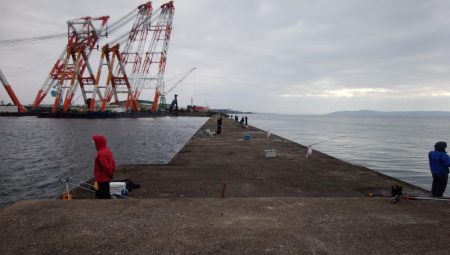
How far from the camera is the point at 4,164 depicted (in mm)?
17562

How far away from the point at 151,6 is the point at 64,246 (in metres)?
98.0

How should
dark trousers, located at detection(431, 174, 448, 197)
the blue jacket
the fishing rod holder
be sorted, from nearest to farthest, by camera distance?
1. the fishing rod holder
2. the blue jacket
3. dark trousers, located at detection(431, 174, 448, 197)

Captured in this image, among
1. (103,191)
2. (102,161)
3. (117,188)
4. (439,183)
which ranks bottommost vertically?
(117,188)

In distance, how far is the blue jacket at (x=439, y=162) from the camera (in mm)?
7176

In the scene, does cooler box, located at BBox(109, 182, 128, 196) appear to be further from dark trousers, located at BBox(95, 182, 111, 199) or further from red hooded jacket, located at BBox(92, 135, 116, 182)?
red hooded jacket, located at BBox(92, 135, 116, 182)

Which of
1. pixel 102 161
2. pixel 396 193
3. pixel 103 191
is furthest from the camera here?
pixel 103 191

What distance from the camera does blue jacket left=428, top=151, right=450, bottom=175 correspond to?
7176 millimetres

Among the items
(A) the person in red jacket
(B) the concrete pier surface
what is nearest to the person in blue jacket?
(B) the concrete pier surface

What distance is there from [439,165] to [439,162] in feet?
0.25

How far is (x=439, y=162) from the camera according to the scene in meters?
7.26

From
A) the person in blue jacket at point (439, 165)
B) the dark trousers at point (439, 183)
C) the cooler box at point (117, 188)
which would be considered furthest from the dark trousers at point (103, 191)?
the dark trousers at point (439, 183)


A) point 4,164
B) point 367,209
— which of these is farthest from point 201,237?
point 4,164

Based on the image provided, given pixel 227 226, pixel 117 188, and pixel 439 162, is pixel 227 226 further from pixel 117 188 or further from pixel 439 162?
pixel 439 162

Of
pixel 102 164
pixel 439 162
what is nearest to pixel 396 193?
pixel 439 162
